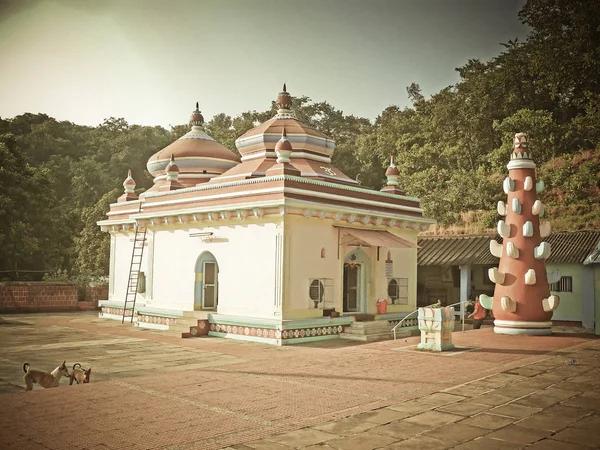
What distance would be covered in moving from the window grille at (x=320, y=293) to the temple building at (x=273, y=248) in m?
0.03

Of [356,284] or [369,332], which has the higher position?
[356,284]

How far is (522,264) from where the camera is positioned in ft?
55.6

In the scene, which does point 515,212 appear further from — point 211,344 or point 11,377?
point 11,377

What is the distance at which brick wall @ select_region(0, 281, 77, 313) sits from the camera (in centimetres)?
2456

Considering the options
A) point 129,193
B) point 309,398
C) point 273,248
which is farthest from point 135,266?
point 309,398

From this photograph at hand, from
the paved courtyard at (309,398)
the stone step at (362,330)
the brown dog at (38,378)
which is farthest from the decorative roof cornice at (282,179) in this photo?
the brown dog at (38,378)

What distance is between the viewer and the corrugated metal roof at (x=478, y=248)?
1991cm

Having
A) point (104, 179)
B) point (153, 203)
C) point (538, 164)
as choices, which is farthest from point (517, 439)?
point (104, 179)

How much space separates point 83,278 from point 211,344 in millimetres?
16186

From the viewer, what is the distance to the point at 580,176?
102 feet

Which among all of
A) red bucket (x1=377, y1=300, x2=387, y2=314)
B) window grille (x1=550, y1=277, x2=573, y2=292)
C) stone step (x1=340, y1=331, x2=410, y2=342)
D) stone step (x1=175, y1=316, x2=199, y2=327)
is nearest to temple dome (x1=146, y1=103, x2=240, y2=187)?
stone step (x1=175, y1=316, x2=199, y2=327)

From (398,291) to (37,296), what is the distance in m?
16.1

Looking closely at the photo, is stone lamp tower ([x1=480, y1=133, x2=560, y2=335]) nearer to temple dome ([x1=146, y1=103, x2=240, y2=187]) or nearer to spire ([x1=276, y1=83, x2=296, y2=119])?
spire ([x1=276, y1=83, x2=296, y2=119])

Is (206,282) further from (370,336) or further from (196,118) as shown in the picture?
(196,118)
